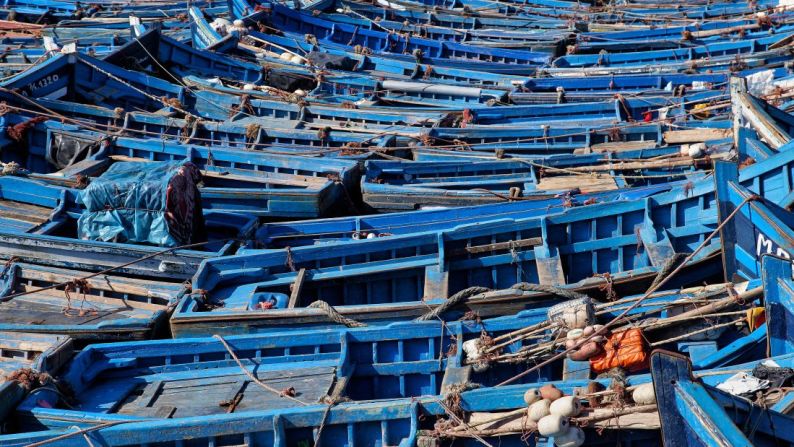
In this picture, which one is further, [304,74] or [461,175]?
[304,74]

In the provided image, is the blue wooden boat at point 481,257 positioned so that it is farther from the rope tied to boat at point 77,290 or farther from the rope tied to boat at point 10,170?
the rope tied to boat at point 10,170

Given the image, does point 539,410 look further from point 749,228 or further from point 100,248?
point 100,248

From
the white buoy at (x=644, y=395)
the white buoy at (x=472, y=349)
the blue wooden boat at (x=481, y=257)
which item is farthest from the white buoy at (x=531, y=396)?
the blue wooden boat at (x=481, y=257)

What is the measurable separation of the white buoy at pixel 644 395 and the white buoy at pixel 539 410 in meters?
0.68

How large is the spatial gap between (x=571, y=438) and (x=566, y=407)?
0.26 meters

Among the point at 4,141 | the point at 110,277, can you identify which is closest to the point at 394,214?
the point at 110,277

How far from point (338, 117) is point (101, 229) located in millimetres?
5878

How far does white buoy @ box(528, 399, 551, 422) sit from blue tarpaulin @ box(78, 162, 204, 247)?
5897 millimetres

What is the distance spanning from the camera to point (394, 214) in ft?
44.9

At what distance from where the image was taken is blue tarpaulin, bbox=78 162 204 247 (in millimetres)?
12961

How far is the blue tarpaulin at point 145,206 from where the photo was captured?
1296cm

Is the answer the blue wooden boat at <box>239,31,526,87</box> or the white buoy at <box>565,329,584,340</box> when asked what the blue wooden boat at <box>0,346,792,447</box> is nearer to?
the white buoy at <box>565,329,584,340</box>

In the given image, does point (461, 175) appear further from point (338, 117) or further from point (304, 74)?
point (304, 74)

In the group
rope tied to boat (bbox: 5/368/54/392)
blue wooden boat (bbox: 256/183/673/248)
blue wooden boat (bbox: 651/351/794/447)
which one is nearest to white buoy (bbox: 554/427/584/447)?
blue wooden boat (bbox: 651/351/794/447)
